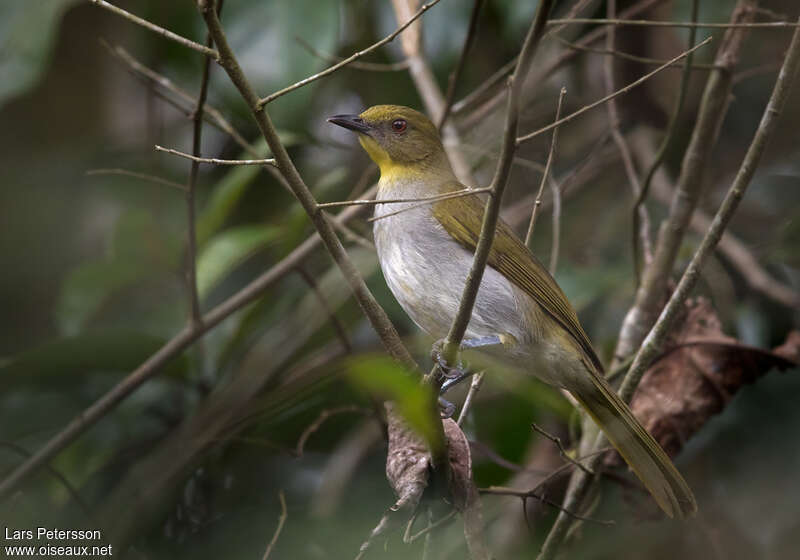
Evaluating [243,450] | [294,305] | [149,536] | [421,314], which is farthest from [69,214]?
[421,314]

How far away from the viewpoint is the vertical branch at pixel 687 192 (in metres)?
3.22

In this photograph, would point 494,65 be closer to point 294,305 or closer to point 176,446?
point 294,305

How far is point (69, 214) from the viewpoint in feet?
17.4

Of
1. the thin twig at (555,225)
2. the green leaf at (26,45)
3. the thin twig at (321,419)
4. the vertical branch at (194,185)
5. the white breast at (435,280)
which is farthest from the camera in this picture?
the green leaf at (26,45)

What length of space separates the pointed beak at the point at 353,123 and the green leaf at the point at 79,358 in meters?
1.18

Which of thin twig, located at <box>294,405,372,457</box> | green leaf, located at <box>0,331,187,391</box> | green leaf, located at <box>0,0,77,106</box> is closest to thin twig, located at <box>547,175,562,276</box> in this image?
thin twig, located at <box>294,405,372,457</box>

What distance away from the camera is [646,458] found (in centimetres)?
280

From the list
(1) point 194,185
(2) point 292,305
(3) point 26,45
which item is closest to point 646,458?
(1) point 194,185

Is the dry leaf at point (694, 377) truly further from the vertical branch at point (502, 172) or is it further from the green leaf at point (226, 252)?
the green leaf at point (226, 252)

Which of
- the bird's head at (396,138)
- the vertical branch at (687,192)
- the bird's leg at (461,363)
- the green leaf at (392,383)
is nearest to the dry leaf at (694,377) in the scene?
the vertical branch at (687,192)

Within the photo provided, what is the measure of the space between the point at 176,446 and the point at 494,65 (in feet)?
9.62

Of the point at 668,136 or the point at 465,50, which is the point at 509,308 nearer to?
the point at 668,136

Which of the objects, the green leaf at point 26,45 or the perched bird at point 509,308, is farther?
the green leaf at point 26,45

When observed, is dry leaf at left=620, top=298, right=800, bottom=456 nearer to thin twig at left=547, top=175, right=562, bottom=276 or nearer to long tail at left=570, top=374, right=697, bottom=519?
long tail at left=570, top=374, right=697, bottom=519
